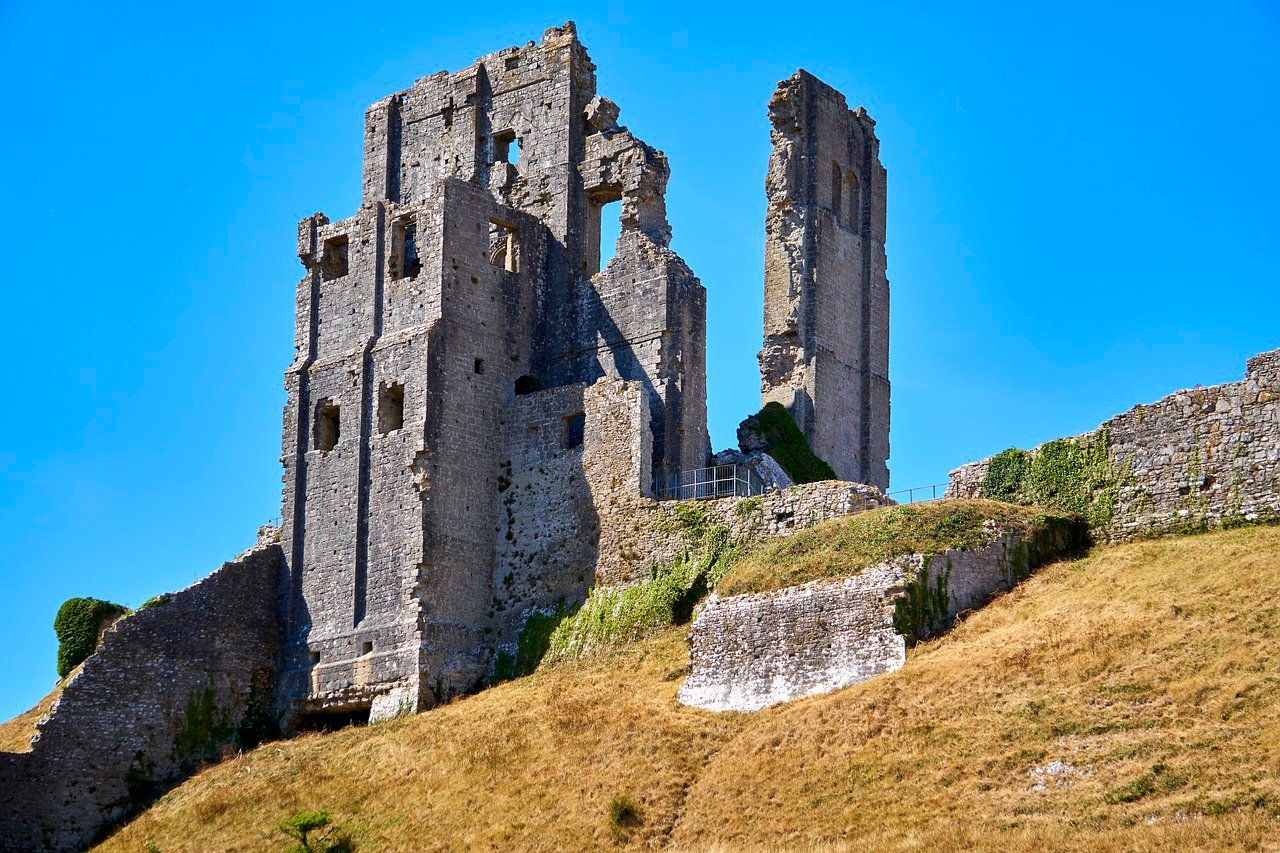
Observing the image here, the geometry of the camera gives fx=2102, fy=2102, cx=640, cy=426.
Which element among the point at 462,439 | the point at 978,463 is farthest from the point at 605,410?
the point at 978,463

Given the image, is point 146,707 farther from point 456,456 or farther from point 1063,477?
point 1063,477

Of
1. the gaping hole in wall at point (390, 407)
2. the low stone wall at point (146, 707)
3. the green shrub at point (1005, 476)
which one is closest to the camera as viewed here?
the green shrub at point (1005, 476)

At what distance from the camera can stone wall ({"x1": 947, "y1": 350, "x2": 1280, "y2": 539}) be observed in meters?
32.5

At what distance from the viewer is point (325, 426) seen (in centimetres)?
4278

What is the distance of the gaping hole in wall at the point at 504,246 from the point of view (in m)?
43.3

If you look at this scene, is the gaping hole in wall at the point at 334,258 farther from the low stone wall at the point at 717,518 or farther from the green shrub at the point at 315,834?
the green shrub at the point at 315,834

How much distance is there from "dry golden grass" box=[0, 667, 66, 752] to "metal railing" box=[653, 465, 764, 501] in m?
12.0

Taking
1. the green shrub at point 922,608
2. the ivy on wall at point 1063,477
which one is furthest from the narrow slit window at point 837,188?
the green shrub at point 922,608

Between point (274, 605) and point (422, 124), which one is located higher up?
point (422, 124)

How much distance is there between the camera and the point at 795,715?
3117 cm

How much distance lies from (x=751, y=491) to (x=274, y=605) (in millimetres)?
9792

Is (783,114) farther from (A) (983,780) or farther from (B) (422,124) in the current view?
(A) (983,780)

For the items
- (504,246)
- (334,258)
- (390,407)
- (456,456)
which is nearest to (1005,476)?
(456,456)

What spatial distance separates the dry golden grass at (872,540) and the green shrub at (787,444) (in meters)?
7.52
